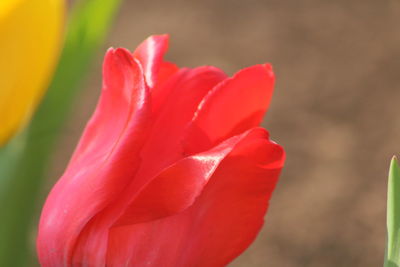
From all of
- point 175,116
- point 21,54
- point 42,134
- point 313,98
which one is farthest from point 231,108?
point 313,98

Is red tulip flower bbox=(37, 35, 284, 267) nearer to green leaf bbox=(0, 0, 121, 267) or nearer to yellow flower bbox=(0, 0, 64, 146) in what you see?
yellow flower bbox=(0, 0, 64, 146)

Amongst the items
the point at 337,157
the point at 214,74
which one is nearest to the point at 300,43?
the point at 337,157

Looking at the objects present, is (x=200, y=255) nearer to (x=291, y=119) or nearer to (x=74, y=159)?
(x=74, y=159)

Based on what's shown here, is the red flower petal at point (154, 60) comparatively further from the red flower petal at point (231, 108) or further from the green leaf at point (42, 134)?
the green leaf at point (42, 134)

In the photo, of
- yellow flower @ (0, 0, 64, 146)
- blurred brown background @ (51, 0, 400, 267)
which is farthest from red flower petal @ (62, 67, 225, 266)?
blurred brown background @ (51, 0, 400, 267)

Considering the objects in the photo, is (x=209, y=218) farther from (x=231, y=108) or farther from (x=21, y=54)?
(x=21, y=54)

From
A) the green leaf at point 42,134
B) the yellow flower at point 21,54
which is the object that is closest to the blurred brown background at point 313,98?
the green leaf at point 42,134
